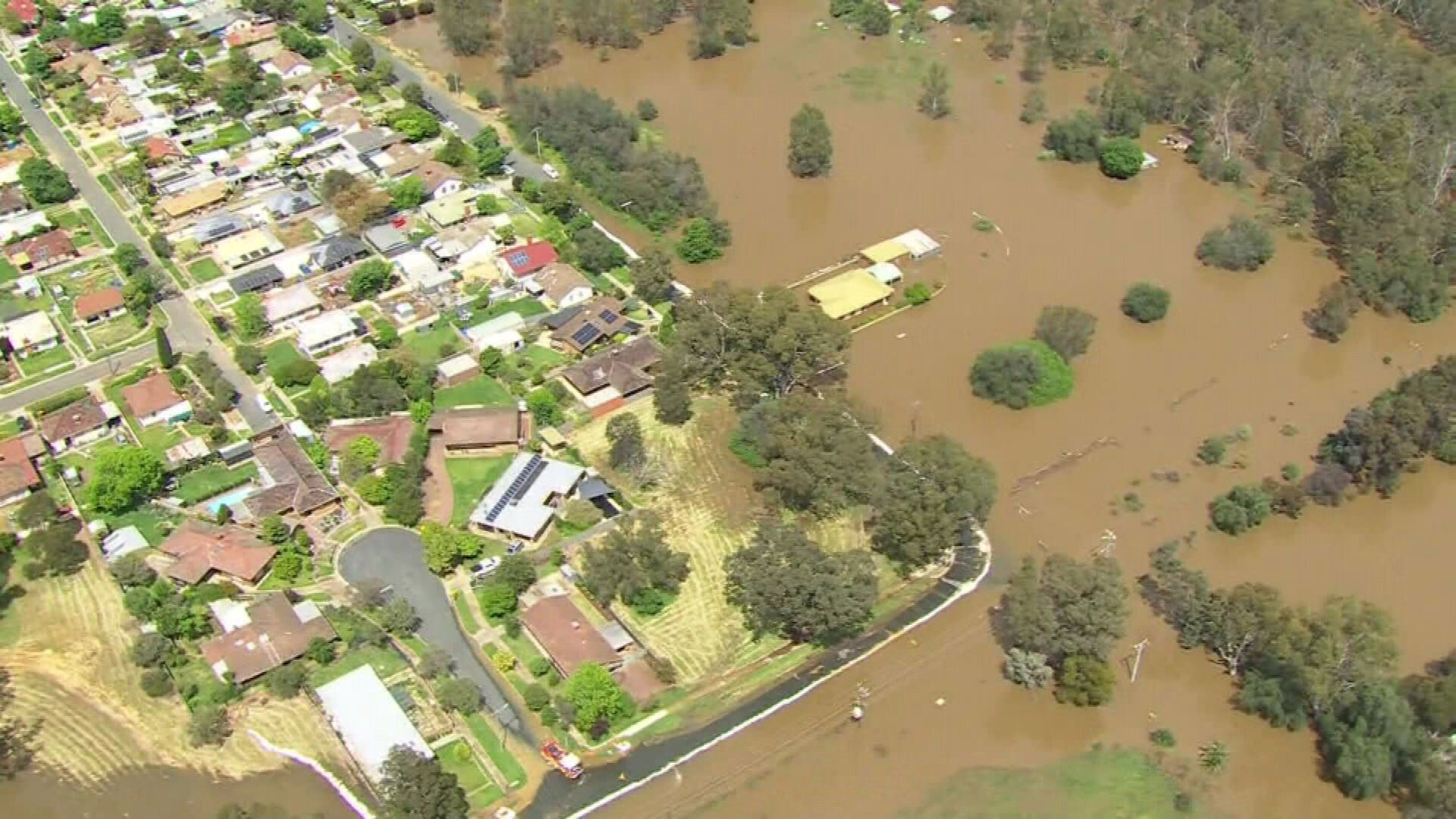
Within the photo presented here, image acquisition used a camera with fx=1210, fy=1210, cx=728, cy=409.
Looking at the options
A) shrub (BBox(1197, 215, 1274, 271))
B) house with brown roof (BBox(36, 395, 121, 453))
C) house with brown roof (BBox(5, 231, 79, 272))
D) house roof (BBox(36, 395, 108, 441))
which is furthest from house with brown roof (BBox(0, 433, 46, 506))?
shrub (BBox(1197, 215, 1274, 271))

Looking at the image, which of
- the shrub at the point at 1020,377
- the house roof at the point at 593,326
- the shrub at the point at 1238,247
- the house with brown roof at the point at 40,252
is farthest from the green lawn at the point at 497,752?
the shrub at the point at 1238,247

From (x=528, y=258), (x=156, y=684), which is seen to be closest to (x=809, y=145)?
(x=528, y=258)

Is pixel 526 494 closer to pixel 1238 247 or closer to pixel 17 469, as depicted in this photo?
pixel 17 469

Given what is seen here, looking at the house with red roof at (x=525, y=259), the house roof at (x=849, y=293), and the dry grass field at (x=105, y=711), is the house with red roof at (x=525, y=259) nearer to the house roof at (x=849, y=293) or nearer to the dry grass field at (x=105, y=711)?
the house roof at (x=849, y=293)

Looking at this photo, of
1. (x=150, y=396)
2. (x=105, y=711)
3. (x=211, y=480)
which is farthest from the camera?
(x=150, y=396)

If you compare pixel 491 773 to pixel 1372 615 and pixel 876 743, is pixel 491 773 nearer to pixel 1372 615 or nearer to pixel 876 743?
pixel 876 743

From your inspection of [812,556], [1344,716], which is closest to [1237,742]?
[1344,716]

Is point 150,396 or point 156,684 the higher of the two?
point 150,396
